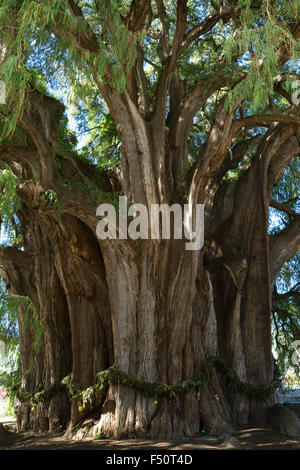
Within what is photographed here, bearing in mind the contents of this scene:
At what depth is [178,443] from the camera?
5.15m

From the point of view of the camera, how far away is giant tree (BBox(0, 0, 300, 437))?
5168 mm

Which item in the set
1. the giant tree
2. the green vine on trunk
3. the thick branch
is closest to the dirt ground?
the giant tree

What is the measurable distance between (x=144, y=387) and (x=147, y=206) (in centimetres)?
214

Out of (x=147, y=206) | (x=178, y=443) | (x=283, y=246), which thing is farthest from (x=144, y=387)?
(x=283, y=246)

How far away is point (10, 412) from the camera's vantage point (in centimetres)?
891

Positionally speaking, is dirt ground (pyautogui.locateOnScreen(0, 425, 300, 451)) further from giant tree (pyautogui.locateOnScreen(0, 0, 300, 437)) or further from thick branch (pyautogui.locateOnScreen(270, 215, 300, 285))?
thick branch (pyautogui.locateOnScreen(270, 215, 300, 285))

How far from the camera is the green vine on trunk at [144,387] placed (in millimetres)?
5641

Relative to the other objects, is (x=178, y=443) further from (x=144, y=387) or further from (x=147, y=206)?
(x=147, y=206)

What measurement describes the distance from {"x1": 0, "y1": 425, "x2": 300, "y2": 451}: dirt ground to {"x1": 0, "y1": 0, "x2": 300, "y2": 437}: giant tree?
317 millimetres

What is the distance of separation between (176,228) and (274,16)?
2.56 metres

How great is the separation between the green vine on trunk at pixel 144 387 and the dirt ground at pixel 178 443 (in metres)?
0.52
